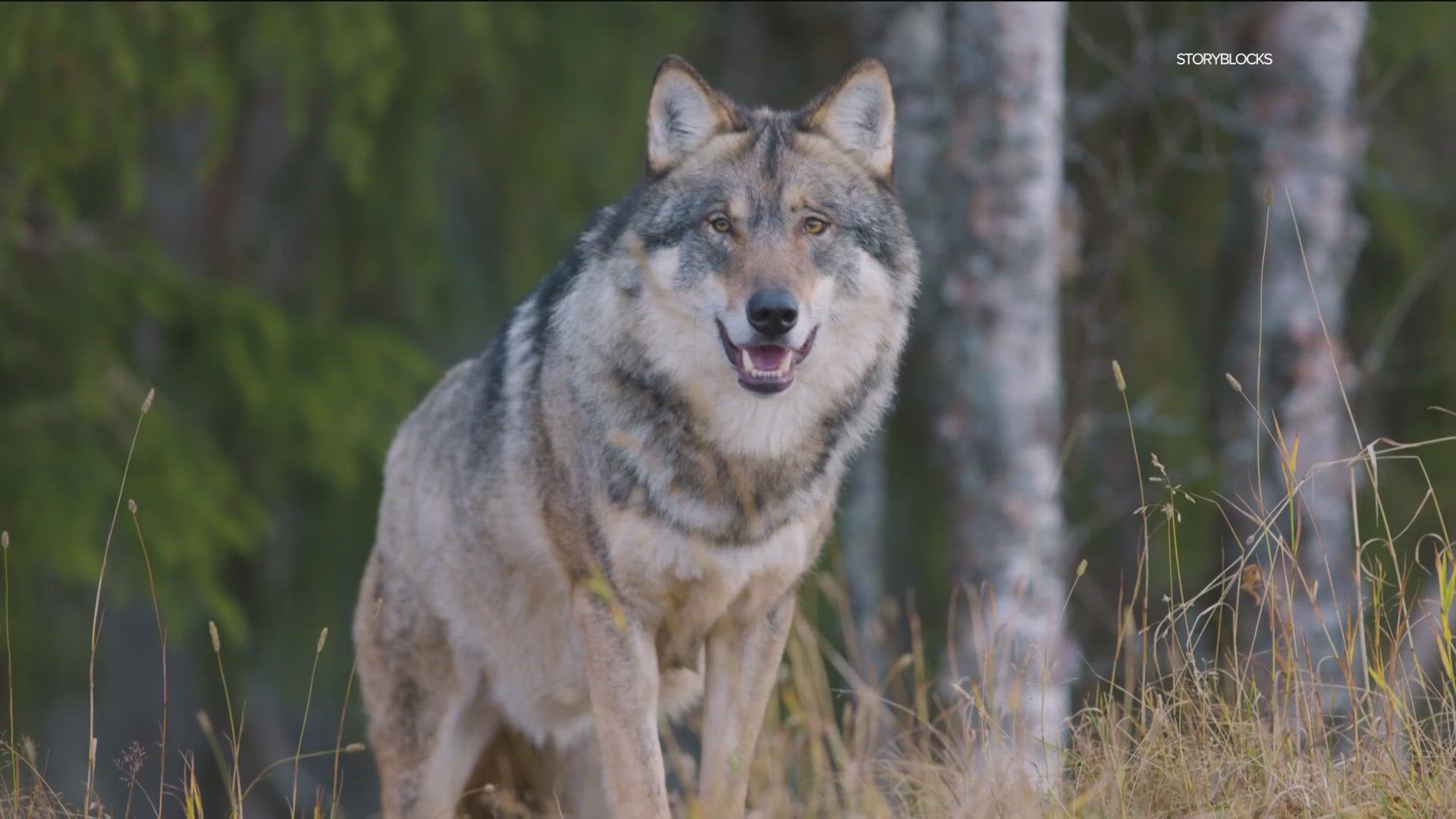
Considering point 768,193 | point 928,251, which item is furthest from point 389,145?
point 768,193

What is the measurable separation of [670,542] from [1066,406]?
19.1 ft

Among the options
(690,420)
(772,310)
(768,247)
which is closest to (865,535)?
(690,420)

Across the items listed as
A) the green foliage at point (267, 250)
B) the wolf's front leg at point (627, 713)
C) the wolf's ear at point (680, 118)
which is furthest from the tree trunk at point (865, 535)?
the wolf's front leg at point (627, 713)

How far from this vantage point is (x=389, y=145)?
28.4 feet

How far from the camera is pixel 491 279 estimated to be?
10.1 metres

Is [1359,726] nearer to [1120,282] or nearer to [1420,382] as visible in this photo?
[1120,282]

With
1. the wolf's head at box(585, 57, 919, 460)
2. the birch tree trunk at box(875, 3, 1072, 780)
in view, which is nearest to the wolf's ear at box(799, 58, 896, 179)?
the wolf's head at box(585, 57, 919, 460)

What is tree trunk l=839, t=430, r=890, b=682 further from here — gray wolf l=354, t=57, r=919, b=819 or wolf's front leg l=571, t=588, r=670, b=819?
wolf's front leg l=571, t=588, r=670, b=819

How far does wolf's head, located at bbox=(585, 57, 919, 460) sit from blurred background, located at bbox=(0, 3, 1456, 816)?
184 cm

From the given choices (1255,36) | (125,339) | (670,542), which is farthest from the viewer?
(125,339)

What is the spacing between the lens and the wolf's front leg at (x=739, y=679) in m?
4.01

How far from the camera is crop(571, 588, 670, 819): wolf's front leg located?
384 centimetres

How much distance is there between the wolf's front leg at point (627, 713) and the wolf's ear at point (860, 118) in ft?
4.81

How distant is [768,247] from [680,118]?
1.79 feet
